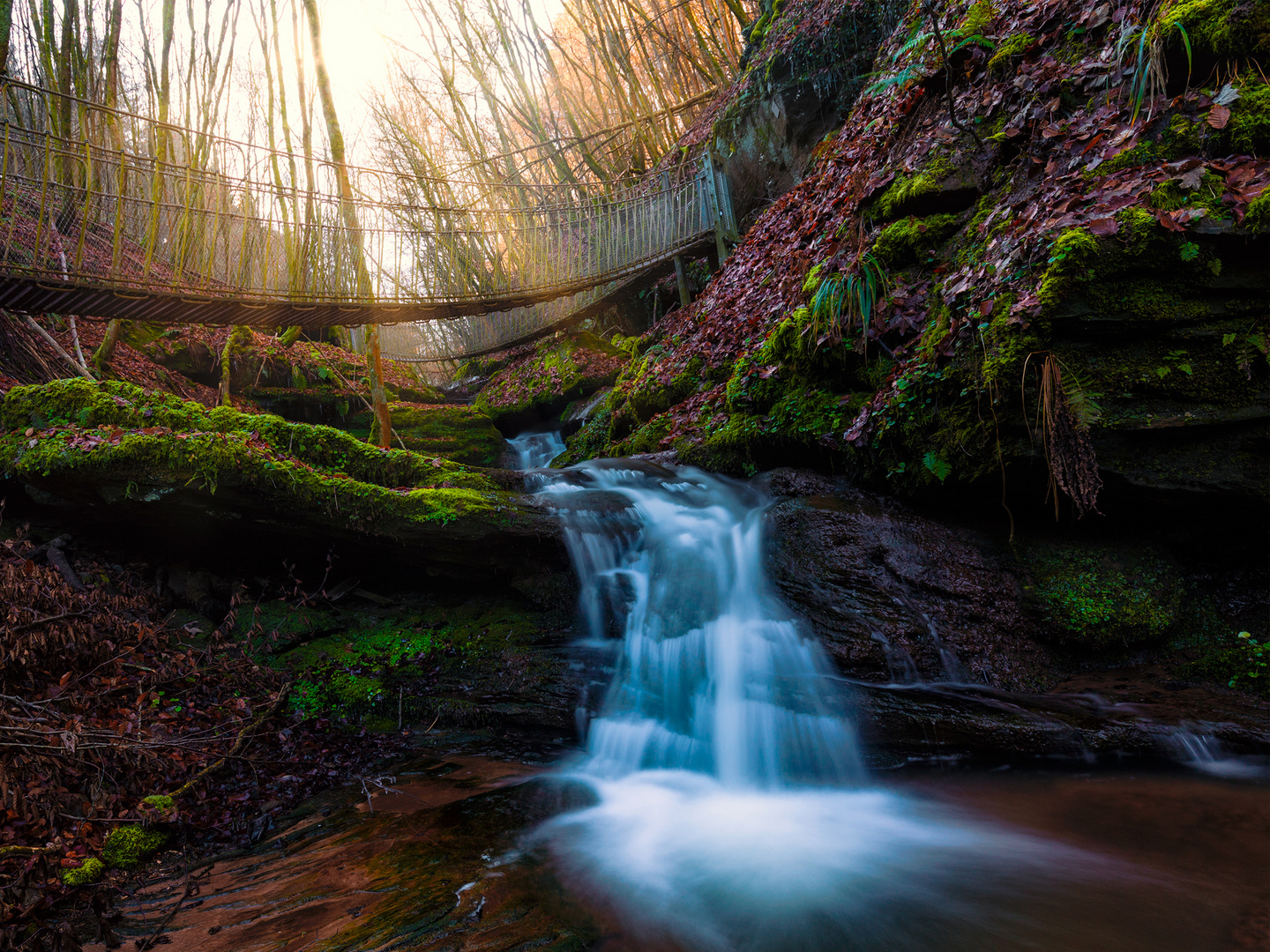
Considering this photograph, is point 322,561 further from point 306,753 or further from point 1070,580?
point 1070,580

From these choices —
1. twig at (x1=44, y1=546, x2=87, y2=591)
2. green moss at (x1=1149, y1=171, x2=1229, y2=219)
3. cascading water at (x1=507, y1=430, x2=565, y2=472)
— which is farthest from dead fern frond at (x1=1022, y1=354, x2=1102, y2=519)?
cascading water at (x1=507, y1=430, x2=565, y2=472)

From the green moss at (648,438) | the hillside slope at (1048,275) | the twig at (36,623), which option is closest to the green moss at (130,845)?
the twig at (36,623)

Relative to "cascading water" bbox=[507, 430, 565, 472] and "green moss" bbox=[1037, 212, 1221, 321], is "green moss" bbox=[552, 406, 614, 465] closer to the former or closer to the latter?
"cascading water" bbox=[507, 430, 565, 472]

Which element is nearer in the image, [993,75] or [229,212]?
[993,75]

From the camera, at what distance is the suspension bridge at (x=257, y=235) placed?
5219mm

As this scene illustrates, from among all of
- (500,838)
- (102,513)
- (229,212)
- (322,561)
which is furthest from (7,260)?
(500,838)

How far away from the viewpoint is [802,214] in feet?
23.1

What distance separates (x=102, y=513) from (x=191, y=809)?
8.51 ft

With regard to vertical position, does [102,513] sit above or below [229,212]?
below

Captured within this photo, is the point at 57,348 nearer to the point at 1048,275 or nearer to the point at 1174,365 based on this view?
the point at 1048,275

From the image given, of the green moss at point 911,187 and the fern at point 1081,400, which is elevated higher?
the green moss at point 911,187

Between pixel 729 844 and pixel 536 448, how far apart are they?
7850 millimetres

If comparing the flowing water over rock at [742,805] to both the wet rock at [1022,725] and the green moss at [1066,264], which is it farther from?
the green moss at [1066,264]

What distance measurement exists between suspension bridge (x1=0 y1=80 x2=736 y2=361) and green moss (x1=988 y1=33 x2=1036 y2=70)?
15.8 feet
